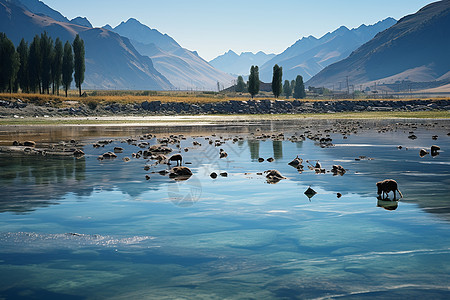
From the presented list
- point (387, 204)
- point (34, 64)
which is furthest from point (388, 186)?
point (34, 64)

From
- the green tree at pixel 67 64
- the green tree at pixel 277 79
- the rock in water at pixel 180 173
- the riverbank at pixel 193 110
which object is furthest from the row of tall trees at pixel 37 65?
the rock in water at pixel 180 173

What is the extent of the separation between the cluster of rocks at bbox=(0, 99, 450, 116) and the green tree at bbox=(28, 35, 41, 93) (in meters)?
24.7

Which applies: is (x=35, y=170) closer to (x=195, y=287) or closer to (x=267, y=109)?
(x=195, y=287)

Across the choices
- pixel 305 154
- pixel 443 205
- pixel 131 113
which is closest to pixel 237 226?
pixel 443 205

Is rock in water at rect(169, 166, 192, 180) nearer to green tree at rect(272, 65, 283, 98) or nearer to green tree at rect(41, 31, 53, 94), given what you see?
green tree at rect(41, 31, 53, 94)

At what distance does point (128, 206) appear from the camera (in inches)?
650

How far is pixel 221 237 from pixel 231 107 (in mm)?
105253

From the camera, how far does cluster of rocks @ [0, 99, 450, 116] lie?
298 feet

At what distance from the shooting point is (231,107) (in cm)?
11712

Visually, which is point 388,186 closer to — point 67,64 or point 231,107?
point 231,107

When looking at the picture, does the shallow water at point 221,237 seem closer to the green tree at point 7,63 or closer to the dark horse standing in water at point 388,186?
the dark horse standing in water at point 388,186

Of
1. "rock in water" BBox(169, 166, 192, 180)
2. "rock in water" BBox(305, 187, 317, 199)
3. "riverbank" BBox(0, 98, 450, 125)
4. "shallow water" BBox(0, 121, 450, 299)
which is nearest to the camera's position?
"shallow water" BBox(0, 121, 450, 299)

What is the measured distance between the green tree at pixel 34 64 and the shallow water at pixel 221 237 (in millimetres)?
100254

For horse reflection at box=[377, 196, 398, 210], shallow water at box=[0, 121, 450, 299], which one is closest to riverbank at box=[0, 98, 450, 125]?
shallow water at box=[0, 121, 450, 299]
